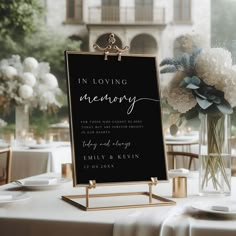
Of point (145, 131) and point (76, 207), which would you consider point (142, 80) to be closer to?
point (145, 131)

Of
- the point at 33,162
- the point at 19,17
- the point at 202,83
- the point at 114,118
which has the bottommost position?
the point at 33,162

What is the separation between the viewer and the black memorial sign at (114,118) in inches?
61.9

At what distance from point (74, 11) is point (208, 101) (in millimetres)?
9030

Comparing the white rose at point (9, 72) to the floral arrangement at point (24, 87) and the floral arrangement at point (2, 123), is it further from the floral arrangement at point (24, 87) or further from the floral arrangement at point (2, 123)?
the floral arrangement at point (2, 123)

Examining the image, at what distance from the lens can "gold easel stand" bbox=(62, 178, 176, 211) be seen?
4.88ft

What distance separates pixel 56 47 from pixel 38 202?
898cm

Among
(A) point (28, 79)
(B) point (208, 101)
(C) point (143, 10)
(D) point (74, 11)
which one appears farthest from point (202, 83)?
(D) point (74, 11)

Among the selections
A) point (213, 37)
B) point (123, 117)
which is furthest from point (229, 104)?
point (213, 37)

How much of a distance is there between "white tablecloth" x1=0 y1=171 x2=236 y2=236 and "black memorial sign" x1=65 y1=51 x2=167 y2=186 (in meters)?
0.15

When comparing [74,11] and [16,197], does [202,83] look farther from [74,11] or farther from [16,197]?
[74,11]

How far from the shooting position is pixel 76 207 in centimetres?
151

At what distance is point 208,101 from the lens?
169 cm

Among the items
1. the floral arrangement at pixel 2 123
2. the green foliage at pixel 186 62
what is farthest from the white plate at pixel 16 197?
the floral arrangement at pixel 2 123

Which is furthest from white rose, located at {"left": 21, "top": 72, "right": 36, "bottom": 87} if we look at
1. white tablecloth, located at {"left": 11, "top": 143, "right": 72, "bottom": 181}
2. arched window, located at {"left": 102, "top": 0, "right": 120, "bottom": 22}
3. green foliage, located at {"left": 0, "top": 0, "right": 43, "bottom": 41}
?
arched window, located at {"left": 102, "top": 0, "right": 120, "bottom": 22}
